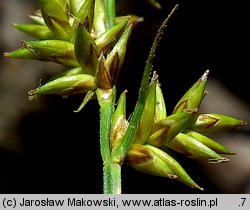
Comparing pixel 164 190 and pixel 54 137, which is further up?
pixel 54 137

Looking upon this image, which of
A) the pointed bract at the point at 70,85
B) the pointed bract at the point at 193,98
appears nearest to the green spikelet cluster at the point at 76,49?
the pointed bract at the point at 70,85

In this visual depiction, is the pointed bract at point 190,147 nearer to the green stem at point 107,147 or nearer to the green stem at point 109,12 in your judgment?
the green stem at point 107,147

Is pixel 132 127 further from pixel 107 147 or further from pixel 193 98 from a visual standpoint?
pixel 193 98

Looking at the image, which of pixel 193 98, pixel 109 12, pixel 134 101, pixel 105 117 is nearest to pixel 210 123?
pixel 193 98

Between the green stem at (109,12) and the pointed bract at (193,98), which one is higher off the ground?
the green stem at (109,12)

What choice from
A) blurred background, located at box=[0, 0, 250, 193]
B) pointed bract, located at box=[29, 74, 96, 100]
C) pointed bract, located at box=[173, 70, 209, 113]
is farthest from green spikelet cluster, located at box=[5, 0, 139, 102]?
blurred background, located at box=[0, 0, 250, 193]

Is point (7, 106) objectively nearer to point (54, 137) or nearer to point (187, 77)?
point (54, 137)

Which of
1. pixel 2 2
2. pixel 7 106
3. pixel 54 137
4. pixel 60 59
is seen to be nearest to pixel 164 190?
pixel 54 137

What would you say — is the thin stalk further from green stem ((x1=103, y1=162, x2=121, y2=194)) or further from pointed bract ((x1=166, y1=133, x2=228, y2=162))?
pointed bract ((x1=166, y1=133, x2=228, y2=162))
